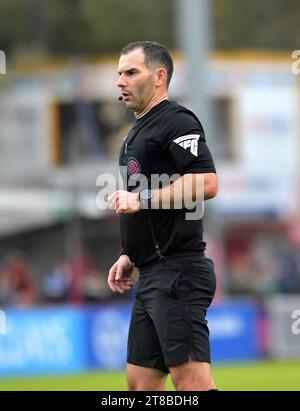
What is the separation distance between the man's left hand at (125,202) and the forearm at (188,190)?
0.13m

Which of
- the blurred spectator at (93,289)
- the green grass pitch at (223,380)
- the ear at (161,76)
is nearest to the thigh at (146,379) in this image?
the ear at (161,76)

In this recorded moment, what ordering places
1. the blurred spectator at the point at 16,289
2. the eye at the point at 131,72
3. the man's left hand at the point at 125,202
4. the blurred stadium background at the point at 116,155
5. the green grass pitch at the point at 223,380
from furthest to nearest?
the blurred spectator at the point at 16,289 < the blurred stadium background at the point at 116,155 < the green grass pitch at the point at 223,380 < the eye at the point at 131,72 < the man's left hand at the point at 125,202

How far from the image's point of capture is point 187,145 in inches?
273

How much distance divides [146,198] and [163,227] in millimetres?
303

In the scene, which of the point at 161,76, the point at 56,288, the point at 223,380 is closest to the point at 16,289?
the point at 56,288

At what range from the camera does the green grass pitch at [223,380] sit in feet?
47.2

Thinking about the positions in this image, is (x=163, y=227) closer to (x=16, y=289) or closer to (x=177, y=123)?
(x=177, y=123)

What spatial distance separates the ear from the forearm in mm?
636

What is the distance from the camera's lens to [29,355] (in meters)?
17.6

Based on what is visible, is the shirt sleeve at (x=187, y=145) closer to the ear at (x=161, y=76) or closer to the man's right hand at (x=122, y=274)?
the ear at (x=161, y=76)

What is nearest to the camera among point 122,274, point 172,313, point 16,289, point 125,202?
point 125,202

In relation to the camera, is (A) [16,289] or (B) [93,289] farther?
(B) [93,289]

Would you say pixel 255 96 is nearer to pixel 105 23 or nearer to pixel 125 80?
pixel 105 23

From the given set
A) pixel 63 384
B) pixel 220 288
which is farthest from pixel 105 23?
pixel 63 384
